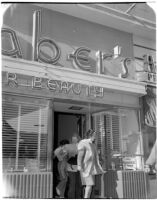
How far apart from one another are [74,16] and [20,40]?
185 centimetres

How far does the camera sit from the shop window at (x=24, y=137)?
6.25m

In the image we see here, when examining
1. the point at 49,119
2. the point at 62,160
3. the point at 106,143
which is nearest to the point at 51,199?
the point at 62,160

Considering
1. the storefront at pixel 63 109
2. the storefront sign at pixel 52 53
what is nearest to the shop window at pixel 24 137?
the storefront at pixel 63 109

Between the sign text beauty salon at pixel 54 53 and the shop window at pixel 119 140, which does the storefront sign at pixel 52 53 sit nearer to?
the sign text beauty salon at pixel 54 53

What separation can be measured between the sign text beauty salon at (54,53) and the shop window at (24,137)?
4.08 feet

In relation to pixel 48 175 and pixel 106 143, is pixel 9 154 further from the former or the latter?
pixel 106 143

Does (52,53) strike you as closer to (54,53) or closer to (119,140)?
(54,53)

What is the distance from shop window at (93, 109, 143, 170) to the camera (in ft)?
25.9

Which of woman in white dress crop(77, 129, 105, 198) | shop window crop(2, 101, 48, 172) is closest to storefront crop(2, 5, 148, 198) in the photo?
shop window crop(2, 101, 48, 172)

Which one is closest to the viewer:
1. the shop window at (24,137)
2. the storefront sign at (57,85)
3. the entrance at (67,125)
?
the shop window at (24,137)

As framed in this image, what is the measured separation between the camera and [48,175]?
6469 mm

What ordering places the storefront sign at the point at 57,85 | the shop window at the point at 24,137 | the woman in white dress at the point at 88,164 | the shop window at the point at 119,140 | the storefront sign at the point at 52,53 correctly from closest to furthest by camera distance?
the shop window at the point at 24,137 → the storefront sign at the point at 57,85 → the woman in white dress at the point at 88,164 → the storefront sign at the point at 52,53 → the shop window at the point at 119,140

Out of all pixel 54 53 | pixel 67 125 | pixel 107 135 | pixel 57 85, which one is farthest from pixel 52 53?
pixel 107 135

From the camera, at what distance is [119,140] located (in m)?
7.98
